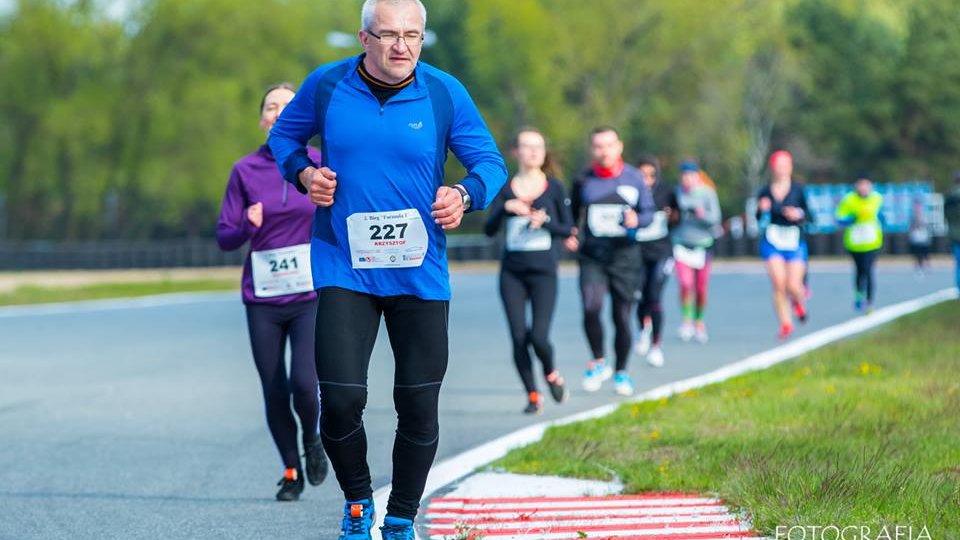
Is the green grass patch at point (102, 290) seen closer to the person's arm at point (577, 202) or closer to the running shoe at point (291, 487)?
the person's arm at point (577, 202)

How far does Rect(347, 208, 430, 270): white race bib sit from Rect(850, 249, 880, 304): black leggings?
1599 cm

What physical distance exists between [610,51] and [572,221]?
54.0 meters

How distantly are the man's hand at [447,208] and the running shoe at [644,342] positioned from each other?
10104 millimetres

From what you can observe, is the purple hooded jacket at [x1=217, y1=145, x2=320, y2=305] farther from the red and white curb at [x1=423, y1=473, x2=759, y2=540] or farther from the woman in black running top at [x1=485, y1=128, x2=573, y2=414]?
the woman in black running top at [x1=485, y1=128, x2=573, y2=414]

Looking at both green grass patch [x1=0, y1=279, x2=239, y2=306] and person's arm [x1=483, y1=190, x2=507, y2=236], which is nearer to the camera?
person's arm [x1=483, y1=190, x2=507, y2=236]

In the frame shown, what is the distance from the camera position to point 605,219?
39.0 feet

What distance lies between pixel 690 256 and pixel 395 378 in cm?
1133

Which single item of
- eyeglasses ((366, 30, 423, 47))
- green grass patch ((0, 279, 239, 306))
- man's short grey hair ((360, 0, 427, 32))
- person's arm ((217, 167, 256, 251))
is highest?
man's short grey hair ((360, 0, 427, 32))

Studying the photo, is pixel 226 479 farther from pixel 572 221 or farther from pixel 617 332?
pixel 617 332

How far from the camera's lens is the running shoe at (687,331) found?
1719 cm

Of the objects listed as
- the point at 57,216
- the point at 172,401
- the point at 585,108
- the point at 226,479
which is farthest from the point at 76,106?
the point at 226,479

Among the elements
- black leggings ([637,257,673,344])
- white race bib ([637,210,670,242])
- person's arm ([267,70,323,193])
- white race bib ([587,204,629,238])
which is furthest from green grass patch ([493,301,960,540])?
white race bib ([637,210,670,242])

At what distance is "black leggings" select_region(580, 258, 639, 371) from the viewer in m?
11.9

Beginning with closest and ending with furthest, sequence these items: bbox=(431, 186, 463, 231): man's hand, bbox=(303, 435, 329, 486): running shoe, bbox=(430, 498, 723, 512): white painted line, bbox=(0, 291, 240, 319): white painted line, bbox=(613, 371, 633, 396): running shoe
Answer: bbox=(431, 186, 463, 231): man's hand
bbox=(430, 498, 723, 512): white painted line
bbox=(303, 435, 329, 486): running shoe
bbox=(613, 371, 633, 396): running shoe
bbox=(0, 291, 240, 319): white painted line
